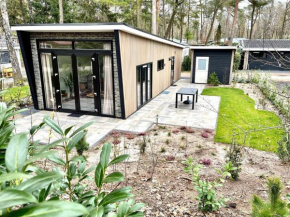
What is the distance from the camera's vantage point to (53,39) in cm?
696

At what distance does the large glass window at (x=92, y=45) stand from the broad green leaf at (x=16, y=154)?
5.99 meters

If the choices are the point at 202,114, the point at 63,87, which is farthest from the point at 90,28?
the point at 202,114

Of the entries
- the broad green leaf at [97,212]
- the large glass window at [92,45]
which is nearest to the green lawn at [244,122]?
the broad green leaf at [97,212]

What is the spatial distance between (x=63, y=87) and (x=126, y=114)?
2.39 m

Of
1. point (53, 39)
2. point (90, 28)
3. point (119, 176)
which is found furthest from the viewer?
point (53, 39)

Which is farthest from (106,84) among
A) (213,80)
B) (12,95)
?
(213,80)

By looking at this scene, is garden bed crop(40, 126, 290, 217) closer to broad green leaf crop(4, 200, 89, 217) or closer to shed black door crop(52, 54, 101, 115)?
shed black door crop(52, 54, 101, 115)

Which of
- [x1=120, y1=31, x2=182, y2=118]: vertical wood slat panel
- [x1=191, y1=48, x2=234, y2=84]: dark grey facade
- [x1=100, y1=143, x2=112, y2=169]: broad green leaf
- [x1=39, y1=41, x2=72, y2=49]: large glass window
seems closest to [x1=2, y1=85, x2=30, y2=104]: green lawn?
[x1=39, y1=41, x2=72, y2=49]: large glass window

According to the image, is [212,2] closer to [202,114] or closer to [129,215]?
[202,114]

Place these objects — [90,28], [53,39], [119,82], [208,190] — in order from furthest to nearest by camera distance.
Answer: [53,39] → [119,82] → [90,28] → [208,190]

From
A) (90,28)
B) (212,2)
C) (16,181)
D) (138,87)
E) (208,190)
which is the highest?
(212,2)

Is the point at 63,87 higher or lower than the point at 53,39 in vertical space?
lower

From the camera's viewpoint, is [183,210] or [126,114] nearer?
[183,210]

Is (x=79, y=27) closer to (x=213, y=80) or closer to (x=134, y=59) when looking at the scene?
(x=134, y=59)
